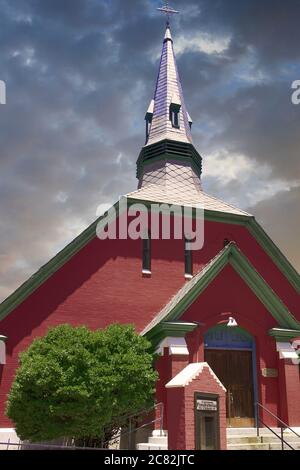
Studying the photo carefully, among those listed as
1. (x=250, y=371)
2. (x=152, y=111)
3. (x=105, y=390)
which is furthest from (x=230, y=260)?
(x=152, y=111)

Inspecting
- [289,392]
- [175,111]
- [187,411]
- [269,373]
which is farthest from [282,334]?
[175,111]

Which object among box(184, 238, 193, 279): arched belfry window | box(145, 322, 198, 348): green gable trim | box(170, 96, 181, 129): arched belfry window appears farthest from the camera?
box(170, 96, 181, 129): arched belfry window

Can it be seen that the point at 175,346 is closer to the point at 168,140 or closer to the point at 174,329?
the point at 174,329

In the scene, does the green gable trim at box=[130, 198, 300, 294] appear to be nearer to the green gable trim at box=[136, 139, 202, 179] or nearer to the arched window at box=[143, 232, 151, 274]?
the arched window at box=[143, 232, 151, 274]

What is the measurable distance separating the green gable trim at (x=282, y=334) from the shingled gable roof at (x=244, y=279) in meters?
0.31

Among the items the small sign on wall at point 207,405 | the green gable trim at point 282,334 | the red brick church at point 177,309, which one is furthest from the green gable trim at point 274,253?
the small sign on wall at point 207,405

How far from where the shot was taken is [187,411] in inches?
531

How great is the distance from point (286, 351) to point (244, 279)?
298 centimetres

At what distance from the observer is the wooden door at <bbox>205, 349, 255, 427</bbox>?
18564 millimetres

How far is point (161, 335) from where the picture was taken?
18.5 meters

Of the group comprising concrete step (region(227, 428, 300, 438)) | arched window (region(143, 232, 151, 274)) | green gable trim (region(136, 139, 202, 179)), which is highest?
green gable trim (region(136, 139, 202, 179))

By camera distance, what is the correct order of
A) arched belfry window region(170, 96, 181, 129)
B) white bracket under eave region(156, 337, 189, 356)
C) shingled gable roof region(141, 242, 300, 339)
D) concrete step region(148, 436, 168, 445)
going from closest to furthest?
concrete step region(148, 436, 168, 445) < white bracket under eave region(156, 337, 189, 356) < shingled gable roof region(141, 242, 300, 339) < arched belfry window region(170, 96, 181, 129)

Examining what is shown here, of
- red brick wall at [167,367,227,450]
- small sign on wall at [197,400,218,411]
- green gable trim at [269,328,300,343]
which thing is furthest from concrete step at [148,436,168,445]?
green gable trim at [269,328,300,343]

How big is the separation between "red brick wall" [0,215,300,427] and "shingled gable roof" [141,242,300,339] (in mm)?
271
